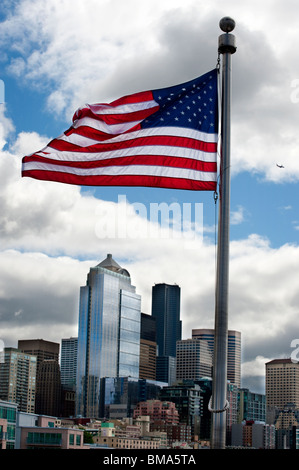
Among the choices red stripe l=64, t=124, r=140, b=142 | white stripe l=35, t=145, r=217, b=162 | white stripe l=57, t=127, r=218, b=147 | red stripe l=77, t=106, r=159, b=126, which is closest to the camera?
white stripe l=35, t=145, r=217, b=162

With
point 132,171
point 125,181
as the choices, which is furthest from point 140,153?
point 125,181

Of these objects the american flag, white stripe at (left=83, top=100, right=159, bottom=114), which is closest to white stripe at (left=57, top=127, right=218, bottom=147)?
the american flag

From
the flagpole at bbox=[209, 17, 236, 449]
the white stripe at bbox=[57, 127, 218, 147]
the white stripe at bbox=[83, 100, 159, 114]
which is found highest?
the white stripe at bbox=[83, 100, 159, 114]

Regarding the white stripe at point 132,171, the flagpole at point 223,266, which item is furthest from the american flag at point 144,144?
the flagpole at point 223,266

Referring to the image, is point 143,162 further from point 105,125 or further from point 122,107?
point 122,107

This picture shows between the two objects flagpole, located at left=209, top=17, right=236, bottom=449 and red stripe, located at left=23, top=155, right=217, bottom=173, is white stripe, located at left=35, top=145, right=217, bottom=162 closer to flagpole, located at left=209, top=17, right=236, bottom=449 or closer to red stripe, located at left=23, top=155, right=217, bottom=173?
red stripe, located at left=23, top=155, right=217, bottom=173

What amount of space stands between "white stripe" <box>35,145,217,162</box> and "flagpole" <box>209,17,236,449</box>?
1.39 metres

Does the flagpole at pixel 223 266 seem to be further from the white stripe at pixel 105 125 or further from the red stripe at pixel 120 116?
the white stripe at pixel 105 125

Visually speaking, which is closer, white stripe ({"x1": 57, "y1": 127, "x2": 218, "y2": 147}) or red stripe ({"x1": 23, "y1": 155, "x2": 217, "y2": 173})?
red stripe ({"x1": 23, "y1": 155, "x2": 217, "y2": 173})

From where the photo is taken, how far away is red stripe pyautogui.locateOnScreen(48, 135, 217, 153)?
21345 mm

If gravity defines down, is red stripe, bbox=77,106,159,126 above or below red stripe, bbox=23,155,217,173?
above

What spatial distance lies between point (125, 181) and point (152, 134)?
5.14 ft
